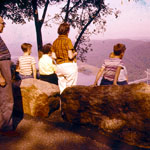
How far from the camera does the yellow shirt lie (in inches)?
237

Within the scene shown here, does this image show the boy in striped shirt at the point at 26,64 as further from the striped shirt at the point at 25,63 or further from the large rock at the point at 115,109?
the large rock at the point at 115,109

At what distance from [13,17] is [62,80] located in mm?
7306

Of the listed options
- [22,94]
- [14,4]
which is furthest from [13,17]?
[22,94]

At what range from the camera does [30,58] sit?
5336 mm

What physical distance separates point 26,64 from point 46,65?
796 millimetres

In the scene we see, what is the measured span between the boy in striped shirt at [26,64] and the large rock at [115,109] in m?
1.33

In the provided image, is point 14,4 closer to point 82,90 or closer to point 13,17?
point 13,17

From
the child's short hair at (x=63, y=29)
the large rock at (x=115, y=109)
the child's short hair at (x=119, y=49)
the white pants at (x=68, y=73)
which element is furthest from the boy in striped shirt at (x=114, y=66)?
the child's short hair at (x=63, y=29)

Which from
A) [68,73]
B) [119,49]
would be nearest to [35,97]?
[68,73]

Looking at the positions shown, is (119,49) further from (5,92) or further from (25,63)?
(5,92)

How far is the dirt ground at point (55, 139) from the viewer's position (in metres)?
3.41

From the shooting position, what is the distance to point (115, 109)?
3.86 metres

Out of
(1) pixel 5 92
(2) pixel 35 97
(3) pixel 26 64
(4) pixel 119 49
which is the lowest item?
(2) pixel 35 97

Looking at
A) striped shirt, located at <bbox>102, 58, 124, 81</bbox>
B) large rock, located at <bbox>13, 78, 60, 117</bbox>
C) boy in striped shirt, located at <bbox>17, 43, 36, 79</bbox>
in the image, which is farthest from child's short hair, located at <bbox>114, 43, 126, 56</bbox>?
boy in striped shirt, located at <bbox>17, 43, 36, 79</bbox>
